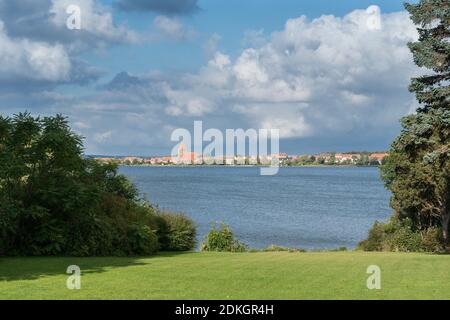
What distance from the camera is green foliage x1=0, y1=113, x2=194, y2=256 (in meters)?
22.3

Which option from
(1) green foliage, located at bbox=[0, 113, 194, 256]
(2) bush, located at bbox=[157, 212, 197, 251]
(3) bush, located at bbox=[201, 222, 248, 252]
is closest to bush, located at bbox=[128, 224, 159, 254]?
(1) green foliage, located at bbox=[0, 113, 194, 256]

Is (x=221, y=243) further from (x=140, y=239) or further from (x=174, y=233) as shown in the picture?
(x=140, y=239)

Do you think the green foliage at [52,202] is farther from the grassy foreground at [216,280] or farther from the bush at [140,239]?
the grassy foreground at [216,280]

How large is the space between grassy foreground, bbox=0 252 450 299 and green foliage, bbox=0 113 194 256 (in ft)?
8.81

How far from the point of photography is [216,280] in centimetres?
1476

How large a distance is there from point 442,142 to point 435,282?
17.5 m

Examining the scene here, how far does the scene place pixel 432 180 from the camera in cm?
3891

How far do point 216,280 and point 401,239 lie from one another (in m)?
30.5

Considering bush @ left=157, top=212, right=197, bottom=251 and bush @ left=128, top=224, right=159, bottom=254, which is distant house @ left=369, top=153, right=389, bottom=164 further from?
bush @ left=128, top=224, right=159, bottom=254

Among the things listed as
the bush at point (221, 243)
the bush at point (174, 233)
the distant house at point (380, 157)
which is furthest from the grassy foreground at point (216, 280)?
the distant house at point (380, 157)

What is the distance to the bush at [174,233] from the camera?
3016 cm

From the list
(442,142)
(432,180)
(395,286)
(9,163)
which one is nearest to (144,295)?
(395,286)

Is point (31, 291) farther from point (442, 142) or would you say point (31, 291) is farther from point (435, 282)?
point (442, 142)

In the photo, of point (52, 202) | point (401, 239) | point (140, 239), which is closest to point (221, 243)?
point (140, 239)
